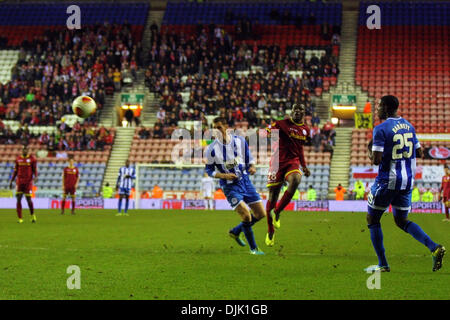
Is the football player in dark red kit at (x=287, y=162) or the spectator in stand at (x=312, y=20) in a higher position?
the spectator in stand at (x=312, y=20)

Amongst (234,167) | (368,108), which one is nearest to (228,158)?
(234,167)

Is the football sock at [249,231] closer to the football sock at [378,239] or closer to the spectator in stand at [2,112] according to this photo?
the football sock at [378,239]

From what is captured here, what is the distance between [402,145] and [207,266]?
360 centimetres

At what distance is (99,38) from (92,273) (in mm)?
40875

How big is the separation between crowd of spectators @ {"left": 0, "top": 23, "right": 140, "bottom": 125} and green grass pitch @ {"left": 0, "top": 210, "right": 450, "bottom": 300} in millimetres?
26564

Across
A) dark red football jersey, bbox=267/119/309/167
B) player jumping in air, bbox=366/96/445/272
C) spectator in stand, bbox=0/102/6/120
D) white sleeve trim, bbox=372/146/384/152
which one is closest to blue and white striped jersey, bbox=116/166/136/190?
dark red football jersey, bbox=267/119/309/167

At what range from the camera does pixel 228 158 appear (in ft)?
41.1

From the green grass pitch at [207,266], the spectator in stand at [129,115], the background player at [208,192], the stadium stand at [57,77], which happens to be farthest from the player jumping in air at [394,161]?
the spectator in stand at [129,115]

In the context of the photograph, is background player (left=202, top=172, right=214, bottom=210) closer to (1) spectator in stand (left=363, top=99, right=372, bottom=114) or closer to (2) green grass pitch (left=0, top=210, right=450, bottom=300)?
(1) spectator in stand (left=363, top=99, right=372, bottom=114)

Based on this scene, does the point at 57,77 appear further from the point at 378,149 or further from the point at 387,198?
the point at 378,149

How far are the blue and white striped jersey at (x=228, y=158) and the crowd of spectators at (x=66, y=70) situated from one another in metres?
32.1

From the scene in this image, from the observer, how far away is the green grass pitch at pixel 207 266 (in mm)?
8523
